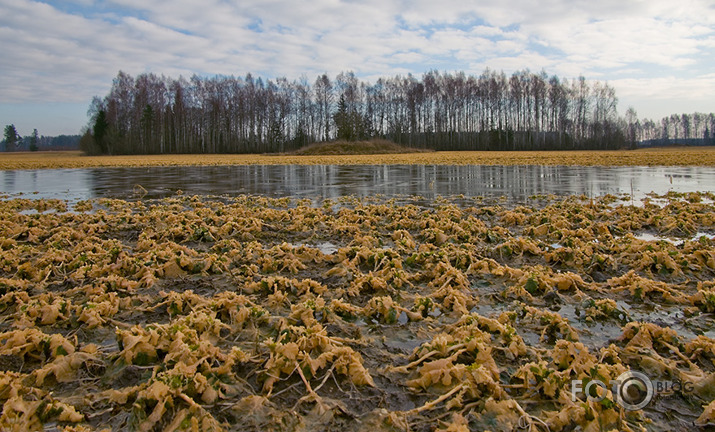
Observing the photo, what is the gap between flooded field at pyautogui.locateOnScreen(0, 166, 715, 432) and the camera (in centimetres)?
223

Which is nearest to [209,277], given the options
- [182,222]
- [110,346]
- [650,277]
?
[110,346]

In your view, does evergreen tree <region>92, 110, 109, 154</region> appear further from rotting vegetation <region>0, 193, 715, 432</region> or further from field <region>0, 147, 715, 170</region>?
rotting vegetation <region>0, 193, 715, 432</region>

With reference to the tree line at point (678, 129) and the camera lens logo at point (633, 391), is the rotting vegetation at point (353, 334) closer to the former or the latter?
the camera lens logo at point (633, 391)

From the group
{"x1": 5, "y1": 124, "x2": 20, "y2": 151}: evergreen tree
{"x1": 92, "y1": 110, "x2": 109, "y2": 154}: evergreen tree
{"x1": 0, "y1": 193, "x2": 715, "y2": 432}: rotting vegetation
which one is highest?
{"x1": 5, "y1": 124, "x2": 20, "y2": 151}: evergreen tree

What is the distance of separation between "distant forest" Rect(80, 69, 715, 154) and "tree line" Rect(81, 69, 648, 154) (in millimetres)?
191

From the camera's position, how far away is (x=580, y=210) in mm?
8273

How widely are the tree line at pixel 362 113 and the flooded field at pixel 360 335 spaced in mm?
72839

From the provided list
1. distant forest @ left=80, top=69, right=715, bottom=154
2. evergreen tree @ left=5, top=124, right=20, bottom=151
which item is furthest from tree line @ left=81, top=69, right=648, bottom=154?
evergreen tree @ left=5, top=124, right=20, bottom=151

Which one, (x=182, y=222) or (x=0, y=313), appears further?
(x=182, y=222)

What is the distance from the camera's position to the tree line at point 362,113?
3071 inches

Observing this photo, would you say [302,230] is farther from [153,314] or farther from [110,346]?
[110,346]

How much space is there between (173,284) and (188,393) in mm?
2400

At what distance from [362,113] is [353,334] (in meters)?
84.2

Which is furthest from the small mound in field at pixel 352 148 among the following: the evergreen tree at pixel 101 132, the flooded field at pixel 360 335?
the flooded field at pixel 360 335
